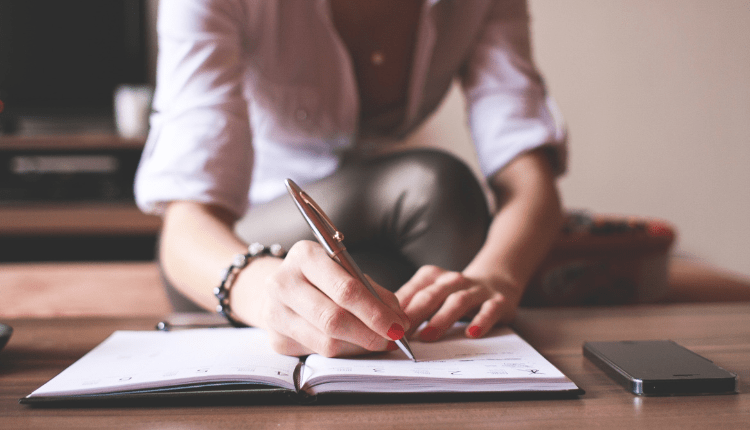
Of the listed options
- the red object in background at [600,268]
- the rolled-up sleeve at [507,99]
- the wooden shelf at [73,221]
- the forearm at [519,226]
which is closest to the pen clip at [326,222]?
the forearm at [519,226]

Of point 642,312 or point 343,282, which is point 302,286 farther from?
point 642,312

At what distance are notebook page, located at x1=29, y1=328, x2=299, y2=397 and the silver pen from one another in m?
0.08

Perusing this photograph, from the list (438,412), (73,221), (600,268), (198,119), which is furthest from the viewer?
(73,221)

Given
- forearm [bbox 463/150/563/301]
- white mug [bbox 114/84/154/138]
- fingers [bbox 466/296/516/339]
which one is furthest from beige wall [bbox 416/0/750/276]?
fingers [bbox 466/296/516/339]

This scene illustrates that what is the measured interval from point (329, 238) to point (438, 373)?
0.38 ft

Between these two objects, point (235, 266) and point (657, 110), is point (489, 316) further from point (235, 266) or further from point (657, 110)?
point (657, 110)

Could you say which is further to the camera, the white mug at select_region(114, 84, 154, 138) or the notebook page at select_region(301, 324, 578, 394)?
the white mug at select_region(114, 84, 154, 138)

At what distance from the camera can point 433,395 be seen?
0.32 metres

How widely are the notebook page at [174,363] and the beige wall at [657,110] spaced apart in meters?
1.85

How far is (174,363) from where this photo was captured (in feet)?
1.21

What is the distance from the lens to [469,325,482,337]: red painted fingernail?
44 centimetres

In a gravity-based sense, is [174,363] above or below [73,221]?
above

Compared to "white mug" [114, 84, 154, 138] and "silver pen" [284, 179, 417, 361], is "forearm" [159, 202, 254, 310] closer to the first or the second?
"silver pen" [284, 179, 417, 361]

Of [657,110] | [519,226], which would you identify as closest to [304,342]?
[519,226]
